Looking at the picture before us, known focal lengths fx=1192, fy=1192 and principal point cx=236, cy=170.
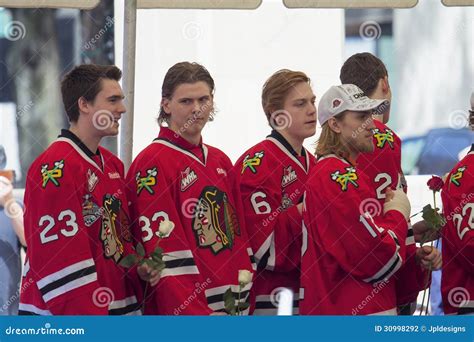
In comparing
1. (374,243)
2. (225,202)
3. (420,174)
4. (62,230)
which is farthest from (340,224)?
(420,174)

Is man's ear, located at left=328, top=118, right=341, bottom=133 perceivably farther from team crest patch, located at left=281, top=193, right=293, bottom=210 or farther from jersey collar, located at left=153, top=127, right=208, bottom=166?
jersey collar, located at left=153, top=127, right=208, bottom=166

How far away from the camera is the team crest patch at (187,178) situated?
4.26m

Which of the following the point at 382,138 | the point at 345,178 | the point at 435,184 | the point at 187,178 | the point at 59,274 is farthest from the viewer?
the point at 382,138

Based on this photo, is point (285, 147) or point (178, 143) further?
point (285, 147)

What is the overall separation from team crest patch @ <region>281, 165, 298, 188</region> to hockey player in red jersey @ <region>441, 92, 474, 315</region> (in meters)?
0.57

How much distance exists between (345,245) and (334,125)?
441 millimetres

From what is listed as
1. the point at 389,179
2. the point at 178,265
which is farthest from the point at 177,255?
the point at 389,179

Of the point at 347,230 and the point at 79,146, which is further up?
the point at 79,146

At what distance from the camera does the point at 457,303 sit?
4441mm

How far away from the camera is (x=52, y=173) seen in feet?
13.0

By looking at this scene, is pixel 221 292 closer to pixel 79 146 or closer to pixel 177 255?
pixel 177 255

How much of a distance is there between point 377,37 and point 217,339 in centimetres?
245

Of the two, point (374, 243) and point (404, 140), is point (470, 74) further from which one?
point (374, 243)

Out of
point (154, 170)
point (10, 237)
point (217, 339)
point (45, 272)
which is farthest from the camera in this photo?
point (10, 237)
